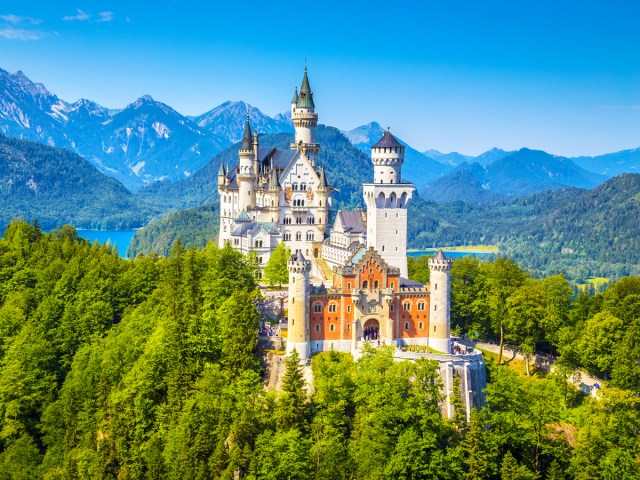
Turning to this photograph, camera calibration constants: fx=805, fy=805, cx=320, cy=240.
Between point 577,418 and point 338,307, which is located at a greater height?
point 338,307

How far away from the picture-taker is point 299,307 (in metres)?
72.4

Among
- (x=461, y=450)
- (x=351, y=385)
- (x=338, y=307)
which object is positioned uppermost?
(x=338, y=307)

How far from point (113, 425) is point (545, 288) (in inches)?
1851

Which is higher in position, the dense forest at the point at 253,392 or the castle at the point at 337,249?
the castle at the point at 337,249

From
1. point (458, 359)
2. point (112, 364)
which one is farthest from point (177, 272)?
point (458, 359)

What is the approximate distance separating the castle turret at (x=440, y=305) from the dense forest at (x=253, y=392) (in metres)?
5.58

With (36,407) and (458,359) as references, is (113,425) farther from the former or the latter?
(458,359)

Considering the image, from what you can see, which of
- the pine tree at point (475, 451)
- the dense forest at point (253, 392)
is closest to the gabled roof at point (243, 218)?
the dense forest at point (253, 392)

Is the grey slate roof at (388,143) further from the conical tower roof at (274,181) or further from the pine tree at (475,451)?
the pine tree at (475,451)

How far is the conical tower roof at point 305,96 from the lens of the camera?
116062 mm

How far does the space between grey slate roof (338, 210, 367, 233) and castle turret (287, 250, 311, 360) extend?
29.1 m

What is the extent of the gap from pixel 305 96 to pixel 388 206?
3755 cm

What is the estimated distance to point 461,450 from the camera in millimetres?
62500

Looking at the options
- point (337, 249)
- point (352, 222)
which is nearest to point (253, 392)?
point (337, 249)
